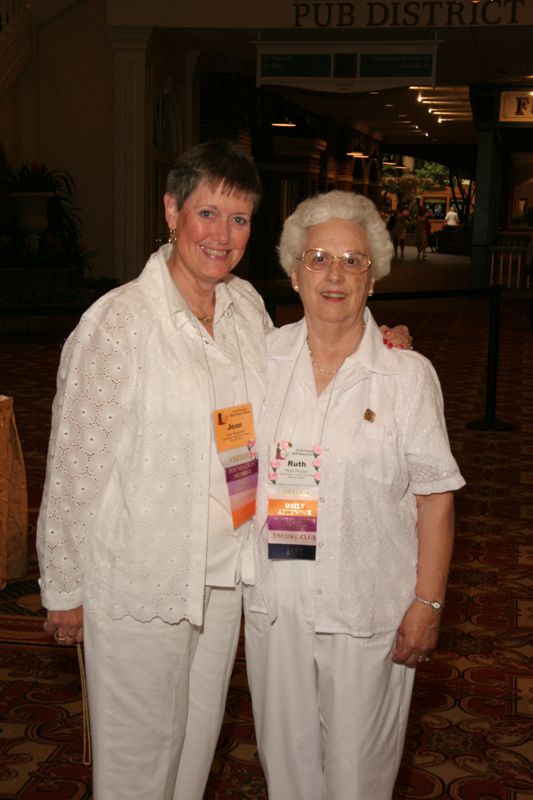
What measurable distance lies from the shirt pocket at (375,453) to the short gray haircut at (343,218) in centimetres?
39

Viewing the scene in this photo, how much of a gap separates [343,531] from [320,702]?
419 mm

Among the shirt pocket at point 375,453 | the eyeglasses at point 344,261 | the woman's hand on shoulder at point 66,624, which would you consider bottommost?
the woman's hand on shoulder at point 66,624

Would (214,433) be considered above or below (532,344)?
above

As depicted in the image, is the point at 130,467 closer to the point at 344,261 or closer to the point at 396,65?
the point at 344,261

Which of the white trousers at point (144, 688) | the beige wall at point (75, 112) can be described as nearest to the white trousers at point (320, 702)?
the white trousers at point (144, 688)

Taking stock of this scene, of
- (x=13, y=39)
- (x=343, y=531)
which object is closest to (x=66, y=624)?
(x=343, y=531)

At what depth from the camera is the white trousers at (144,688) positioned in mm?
2266

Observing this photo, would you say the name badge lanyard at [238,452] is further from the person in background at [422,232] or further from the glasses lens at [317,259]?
the person in background at [422,232]

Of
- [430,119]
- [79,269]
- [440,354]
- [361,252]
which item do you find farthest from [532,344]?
[430,119]

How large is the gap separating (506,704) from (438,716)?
285 mm

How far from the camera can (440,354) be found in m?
12.6

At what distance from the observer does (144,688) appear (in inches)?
89.7

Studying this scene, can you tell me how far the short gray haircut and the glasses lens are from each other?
5 cm

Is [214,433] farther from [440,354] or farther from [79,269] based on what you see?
[79,269]
